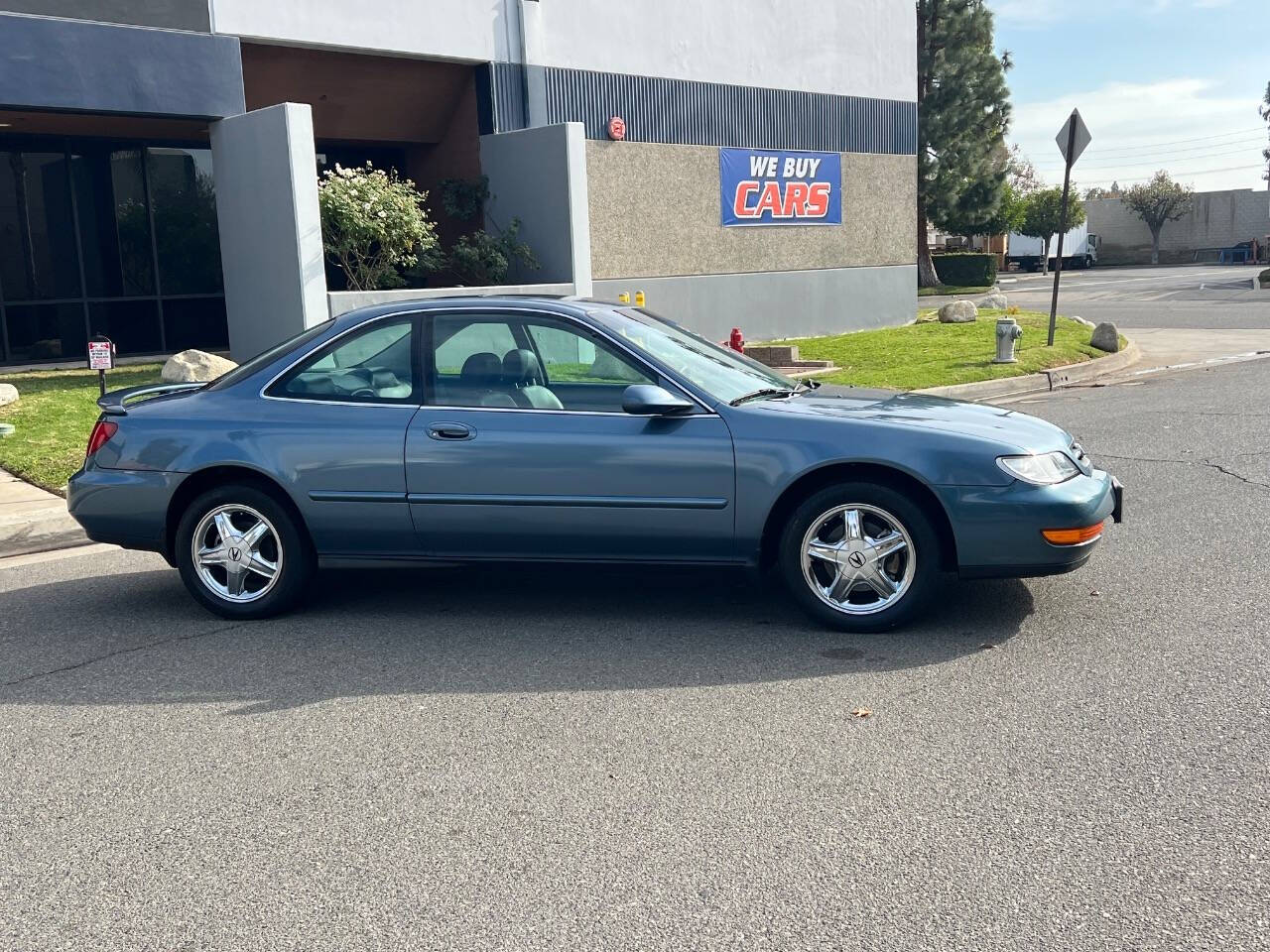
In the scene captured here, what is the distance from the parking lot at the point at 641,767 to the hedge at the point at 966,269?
44.3 meters

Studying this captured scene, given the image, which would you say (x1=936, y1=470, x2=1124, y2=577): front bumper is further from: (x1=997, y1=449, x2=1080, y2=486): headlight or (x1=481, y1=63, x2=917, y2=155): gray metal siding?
(x1=481, y1=63, x2=917, y2=155): gray metal siding

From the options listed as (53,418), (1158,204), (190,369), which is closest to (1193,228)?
(1158,204)

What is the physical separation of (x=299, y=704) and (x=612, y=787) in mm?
1548

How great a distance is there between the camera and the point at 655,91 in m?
19.6

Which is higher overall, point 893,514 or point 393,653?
point 893,514

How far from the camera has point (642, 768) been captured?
13.6 feet

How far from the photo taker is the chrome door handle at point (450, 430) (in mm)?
5746

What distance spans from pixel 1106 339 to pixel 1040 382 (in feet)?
11.7

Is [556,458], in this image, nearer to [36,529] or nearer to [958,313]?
[36,529]

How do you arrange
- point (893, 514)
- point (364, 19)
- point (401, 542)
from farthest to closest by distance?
point (364, 19) → point (401, 542) → point (893, 514)

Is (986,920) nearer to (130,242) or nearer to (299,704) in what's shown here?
(299,704)

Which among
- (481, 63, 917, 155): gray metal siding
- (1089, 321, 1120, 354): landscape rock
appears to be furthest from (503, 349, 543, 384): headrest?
(1089, 321, 1120, 354): landscape rock

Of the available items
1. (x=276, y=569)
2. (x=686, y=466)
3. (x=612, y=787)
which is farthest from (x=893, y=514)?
(x=276, y=569)

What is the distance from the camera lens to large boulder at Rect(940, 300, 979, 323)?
77.8ft
